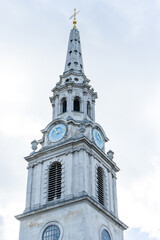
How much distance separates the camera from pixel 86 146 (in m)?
49.7

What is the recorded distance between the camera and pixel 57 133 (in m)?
52.9

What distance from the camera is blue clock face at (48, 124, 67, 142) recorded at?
172 ft

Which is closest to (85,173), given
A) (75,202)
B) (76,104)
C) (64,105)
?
(75,202)

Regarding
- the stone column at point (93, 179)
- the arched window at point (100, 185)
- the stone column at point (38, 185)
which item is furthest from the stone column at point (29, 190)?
the arched window at point (100, 185)

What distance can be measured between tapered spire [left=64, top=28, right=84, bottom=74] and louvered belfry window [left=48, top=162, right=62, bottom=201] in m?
16.3

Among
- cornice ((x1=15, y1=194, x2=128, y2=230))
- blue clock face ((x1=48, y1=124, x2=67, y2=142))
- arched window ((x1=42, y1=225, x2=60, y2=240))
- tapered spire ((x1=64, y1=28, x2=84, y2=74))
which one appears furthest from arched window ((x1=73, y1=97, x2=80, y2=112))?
arched window ((x1=42, y1=225, x2=60, y2=240))

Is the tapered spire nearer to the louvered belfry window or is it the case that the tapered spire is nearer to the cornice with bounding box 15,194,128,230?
the louvered belfry window

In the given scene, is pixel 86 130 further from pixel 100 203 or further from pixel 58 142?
pixel 100 203

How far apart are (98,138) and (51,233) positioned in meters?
14.0

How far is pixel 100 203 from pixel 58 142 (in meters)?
8.76

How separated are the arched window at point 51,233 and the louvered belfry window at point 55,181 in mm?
3495

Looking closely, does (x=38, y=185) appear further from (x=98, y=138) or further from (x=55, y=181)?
(x=98, y=138)

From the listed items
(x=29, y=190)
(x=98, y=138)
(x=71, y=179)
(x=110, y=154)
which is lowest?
(x=71, y=179)

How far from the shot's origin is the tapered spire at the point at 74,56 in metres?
61.9
